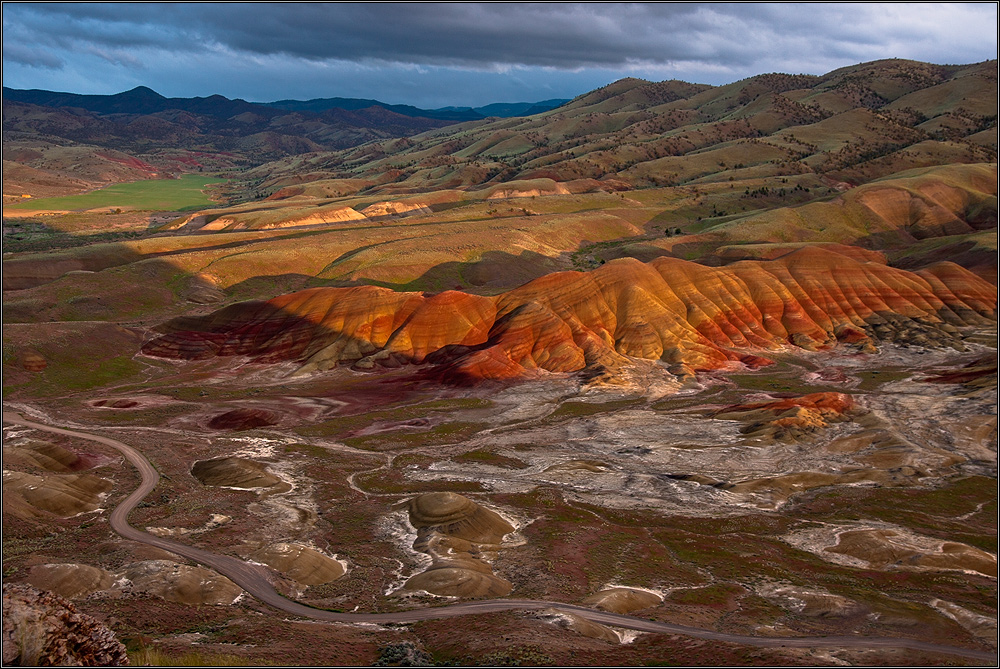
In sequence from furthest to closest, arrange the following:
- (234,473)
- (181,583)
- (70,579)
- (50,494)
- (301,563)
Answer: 1. (234,473)
2. (50,494)
3. (301,563)
4. (181,583)
5. (70,579)

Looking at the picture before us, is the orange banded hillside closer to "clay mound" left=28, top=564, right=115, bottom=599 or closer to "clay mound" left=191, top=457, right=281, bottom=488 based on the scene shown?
"clay mound" left=191, top=457, right=281, bottom=488

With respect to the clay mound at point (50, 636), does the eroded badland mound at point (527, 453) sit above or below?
below

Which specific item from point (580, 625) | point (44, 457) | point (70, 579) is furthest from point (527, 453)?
point (44, 457)

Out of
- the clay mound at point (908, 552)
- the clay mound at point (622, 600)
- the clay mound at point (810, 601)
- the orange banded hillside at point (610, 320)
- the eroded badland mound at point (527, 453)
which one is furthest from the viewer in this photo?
the orange banded hillside at point (610, 320)

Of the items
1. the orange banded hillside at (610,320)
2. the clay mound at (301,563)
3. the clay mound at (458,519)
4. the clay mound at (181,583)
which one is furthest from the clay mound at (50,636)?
the orange banded hillside at (610,320)

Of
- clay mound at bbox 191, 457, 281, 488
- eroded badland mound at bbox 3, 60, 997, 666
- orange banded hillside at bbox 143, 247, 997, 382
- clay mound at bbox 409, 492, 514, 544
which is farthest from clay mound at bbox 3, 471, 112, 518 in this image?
orange banded hillside at bbox 143, 247, 997, 382

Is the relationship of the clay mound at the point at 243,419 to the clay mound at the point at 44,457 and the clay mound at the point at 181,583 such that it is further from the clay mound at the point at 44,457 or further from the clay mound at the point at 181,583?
the clay mound at the point at 181,583

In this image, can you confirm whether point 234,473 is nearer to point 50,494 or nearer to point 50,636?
point 50,494
